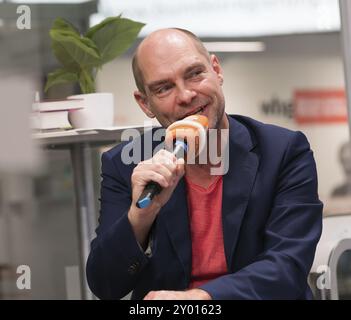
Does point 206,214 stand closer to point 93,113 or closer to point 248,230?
point 248,230

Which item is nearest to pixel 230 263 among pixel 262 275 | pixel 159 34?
pixel 262 275

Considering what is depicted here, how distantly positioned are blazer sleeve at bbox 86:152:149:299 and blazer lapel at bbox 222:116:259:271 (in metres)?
0.15

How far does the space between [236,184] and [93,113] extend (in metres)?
0.86

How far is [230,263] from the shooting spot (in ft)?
4.69

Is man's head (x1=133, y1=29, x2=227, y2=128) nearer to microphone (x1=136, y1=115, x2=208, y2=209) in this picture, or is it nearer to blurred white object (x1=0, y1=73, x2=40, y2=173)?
microphone (x1=136, y1=115, x2=208, y2=209)

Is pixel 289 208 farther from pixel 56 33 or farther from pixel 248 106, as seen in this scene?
pixel 248 106

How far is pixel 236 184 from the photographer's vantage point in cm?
146

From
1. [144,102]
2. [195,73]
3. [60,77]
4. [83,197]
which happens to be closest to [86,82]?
[60,77]

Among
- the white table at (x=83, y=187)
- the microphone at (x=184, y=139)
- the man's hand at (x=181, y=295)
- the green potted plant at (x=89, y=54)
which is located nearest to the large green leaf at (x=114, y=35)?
the green potted plant at (x=89, y=54)

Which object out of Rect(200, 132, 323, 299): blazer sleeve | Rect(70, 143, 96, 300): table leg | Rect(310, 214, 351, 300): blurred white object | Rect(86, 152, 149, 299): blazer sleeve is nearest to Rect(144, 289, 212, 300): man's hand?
Rect(200, 132, 323, 299): blazer sleeve

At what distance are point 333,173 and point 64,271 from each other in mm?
988

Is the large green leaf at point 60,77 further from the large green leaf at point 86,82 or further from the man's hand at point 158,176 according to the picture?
the man's hand at point 158,176

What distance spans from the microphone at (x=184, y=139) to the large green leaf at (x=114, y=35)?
980 mm

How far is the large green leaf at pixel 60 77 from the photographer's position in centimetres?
230
